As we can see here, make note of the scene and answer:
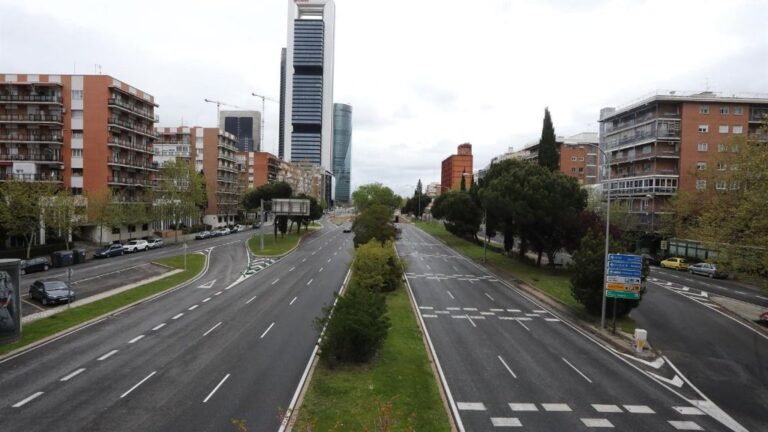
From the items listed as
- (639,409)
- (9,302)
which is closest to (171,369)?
(9,302)

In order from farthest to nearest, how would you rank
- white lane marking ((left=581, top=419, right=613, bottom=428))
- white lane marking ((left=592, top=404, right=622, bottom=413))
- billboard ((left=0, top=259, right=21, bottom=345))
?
billboard ((left=0, top=259, right=21, bottom=345))
white lane marking ((left=592, top=404, right=622, bottom=413))
white lane marking ((left=581, top=419, right=613, bottom=428))

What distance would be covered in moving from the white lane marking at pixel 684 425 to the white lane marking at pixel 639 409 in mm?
779

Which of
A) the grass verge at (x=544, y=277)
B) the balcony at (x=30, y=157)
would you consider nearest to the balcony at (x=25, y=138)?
the balcony at (x=30, y=157)

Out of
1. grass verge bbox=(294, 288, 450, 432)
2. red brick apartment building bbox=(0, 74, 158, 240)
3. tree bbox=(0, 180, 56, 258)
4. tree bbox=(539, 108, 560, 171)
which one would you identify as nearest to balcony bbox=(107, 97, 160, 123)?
red brick apartment building bbox=(0, 74, 158, 240)

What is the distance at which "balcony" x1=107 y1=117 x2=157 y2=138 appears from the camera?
68062 millimetres

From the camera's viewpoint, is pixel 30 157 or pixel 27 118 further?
pixel 30 157

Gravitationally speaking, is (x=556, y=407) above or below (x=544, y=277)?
below

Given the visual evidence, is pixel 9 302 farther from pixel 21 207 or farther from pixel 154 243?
pixel 154 243

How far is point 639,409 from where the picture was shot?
A: 638 inches

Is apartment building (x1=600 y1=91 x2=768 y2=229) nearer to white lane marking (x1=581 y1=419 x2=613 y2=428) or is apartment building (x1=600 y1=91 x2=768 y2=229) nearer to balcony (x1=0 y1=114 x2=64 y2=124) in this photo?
white lane marking (x1=581 y1=419 x2=613 y2=428)

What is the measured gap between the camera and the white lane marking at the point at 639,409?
16.0m

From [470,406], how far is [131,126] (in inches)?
2923

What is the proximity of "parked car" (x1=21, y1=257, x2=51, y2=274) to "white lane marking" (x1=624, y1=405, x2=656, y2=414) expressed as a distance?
51599mm

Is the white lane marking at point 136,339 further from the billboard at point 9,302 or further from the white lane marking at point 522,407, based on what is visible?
the white lane marking at point 522,407
